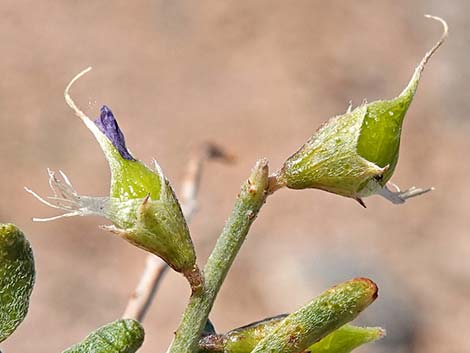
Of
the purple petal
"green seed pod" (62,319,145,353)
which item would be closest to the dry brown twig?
the purple petal

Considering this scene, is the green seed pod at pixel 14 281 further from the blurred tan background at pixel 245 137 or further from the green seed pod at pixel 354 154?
the blurred tan background at pixel 245 137

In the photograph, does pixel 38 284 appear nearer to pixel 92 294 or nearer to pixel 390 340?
pixel 92 294

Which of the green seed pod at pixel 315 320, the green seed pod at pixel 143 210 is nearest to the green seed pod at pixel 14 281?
the green seed pod at pixel 143 210

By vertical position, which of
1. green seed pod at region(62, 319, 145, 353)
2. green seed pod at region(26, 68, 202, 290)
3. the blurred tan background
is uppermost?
the blurred tan background

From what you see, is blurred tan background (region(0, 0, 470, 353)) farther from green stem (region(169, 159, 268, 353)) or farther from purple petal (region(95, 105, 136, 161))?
green stem (region(169, 159, 268, 353))

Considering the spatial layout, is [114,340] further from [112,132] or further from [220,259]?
[112,132]

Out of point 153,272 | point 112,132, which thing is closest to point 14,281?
point 112,132

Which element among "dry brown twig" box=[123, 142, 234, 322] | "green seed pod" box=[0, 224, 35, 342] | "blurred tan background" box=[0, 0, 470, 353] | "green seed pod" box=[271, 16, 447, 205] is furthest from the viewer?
"blurred tan background" box=[0, 0, 470, 353]
